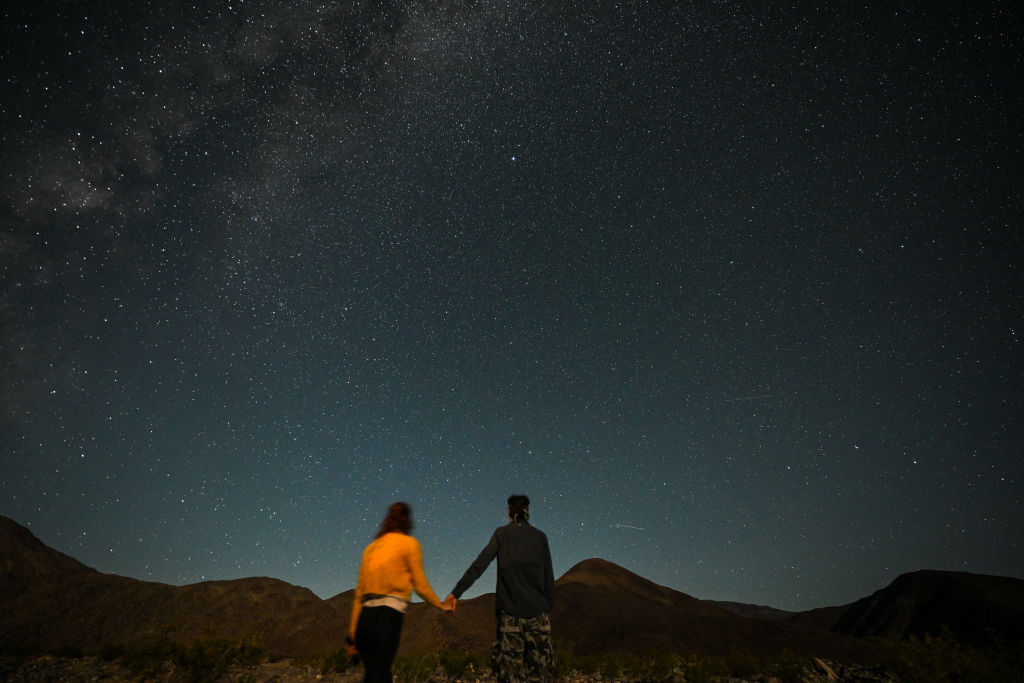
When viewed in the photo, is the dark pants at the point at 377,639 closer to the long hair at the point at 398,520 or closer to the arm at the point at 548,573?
the long hair at the point at 398,520

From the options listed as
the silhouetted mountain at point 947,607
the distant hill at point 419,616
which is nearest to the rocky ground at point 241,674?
the distant hill at point 419,616

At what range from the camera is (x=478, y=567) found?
5.23 m

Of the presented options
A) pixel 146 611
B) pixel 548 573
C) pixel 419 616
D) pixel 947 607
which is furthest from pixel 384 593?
pixel 947 607

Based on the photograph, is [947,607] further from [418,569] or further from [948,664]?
[418,569]

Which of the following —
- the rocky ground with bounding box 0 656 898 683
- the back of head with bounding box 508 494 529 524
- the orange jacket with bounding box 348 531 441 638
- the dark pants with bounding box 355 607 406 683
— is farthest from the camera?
the rocky ground with bounding box 0 656 898 683

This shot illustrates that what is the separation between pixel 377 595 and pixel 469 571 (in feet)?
6.79

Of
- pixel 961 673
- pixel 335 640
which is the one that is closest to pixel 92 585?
pixel 335 640

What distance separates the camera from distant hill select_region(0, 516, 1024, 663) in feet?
105

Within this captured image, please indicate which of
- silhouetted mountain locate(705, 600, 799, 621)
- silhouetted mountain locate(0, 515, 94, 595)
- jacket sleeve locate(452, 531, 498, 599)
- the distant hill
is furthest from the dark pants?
silhouetted mountain locate(705, 600, 799, 621)

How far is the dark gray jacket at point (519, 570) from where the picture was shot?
520cm

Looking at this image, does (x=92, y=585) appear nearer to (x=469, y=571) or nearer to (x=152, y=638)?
(x=152, y=638)

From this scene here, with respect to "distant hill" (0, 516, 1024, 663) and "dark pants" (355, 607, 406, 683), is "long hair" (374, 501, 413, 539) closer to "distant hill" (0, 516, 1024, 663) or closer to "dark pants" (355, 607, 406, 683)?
"dark pants" (355, 607, 406, 683)

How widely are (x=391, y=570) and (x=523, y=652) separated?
2678 mm

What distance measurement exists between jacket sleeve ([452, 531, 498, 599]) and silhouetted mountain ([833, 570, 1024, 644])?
4144cm
